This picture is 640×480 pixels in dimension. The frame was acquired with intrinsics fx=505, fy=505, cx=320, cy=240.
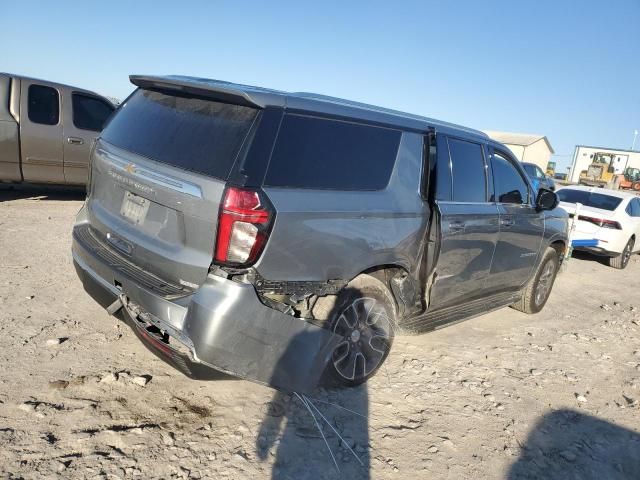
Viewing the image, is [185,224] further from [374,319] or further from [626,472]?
[626,472]

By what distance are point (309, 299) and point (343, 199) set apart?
2.11 ft

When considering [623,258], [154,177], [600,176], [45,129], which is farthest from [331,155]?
[600,176]

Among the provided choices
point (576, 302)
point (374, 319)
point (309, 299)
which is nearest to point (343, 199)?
point (309, 299)

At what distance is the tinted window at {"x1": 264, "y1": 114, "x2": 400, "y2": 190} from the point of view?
9.23ft

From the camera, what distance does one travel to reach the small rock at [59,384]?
3.10m

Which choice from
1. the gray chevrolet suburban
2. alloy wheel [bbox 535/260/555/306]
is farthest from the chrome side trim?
alloy wheel [bbox 535/260/555/306]

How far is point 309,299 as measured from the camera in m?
3.00

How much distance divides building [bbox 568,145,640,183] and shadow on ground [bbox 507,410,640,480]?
1682 inches

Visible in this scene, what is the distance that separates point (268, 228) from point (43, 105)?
6.85m

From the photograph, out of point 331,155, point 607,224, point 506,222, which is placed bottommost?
point 607,224

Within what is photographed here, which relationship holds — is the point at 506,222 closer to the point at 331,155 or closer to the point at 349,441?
the point at 331,155

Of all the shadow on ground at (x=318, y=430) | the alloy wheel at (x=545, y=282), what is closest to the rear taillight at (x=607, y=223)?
the alloy wheel at (x=545, y=282)

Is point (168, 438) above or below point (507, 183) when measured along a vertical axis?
below

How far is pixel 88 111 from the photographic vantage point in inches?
331
